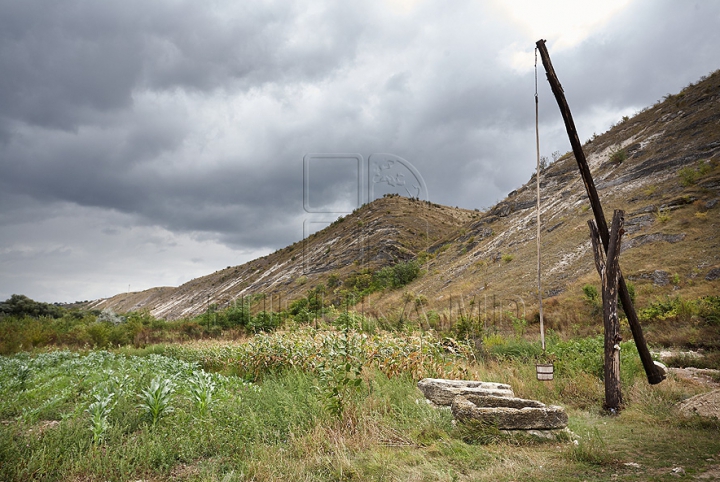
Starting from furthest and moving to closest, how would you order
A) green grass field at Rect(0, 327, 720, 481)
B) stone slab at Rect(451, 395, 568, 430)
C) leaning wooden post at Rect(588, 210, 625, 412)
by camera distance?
1. leaning wooden post at Rect(588, 210, 625, 412)
2. stone slab at Rect(451, 395, 568, 430)
3. green grass field at Rect(0, 327, 720, 481)

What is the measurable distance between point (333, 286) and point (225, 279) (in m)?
32.9

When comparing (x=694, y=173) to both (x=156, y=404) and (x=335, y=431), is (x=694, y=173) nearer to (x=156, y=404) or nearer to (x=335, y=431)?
(x=335, y=431)

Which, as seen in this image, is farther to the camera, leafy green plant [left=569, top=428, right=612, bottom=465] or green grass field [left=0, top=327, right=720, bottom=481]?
leafy green plant [left=569, top=428, right=612, bottom=465]

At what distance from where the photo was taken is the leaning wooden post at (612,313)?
725 cm

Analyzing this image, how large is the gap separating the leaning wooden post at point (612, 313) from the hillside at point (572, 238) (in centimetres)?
1019

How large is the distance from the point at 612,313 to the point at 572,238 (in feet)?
63.8

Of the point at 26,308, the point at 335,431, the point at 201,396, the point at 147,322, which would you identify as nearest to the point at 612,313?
the point at 335,431

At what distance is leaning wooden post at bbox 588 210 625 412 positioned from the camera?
725cm

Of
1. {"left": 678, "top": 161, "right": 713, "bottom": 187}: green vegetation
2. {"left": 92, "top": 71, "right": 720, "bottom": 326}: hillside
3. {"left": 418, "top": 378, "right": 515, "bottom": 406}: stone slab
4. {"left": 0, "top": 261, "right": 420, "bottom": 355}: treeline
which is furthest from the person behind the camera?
{"left": 678, "top": 161, "right": 713, "bottom": 187}: green vegetation

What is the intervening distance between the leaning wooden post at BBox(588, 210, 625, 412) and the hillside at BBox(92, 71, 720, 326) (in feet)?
33.4

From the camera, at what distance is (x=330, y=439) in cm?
505

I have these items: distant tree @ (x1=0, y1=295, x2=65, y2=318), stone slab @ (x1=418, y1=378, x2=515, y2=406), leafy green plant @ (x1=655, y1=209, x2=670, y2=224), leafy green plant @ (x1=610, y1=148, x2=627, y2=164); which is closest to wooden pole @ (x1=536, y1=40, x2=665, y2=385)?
stone slab @ (x1=418, y1=378, x2=515, y2=406)

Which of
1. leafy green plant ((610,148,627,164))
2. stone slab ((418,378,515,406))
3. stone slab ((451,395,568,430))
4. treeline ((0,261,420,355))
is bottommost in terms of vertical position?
stone slab ((451,395,568,430))

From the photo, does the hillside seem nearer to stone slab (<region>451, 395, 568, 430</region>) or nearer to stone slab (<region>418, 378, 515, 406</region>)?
stone slab (<region>418, 378, 515, 406</region>)
